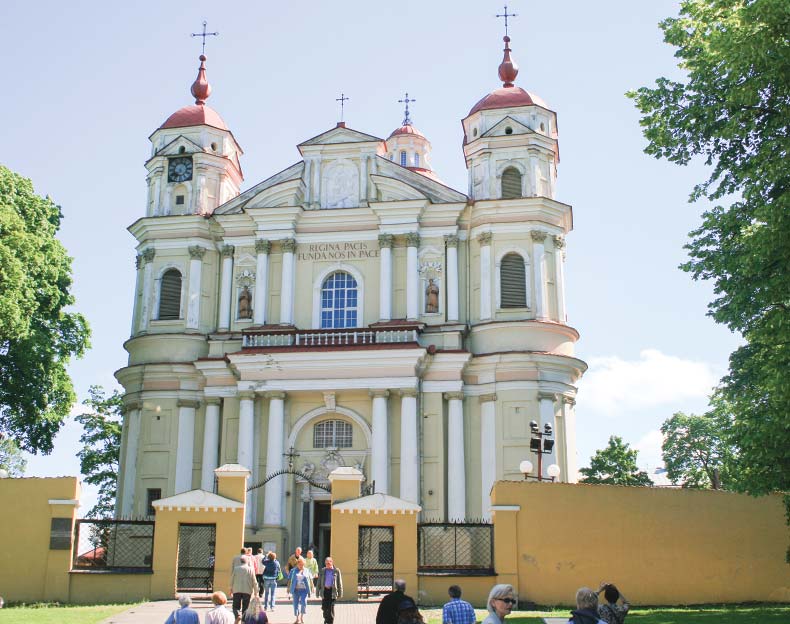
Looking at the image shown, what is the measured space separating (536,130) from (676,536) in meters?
19.1

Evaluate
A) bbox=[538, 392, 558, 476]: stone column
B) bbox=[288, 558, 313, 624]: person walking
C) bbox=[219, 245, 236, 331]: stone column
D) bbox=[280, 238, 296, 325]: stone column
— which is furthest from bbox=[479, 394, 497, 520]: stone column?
bbox=[288, 558, 313, 624]: person walking

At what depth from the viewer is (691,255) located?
21.7 metres

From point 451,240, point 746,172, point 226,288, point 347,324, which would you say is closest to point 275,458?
point 347,324

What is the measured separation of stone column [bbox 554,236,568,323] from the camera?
116 feet

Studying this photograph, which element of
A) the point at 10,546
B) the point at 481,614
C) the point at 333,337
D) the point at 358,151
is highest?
the point at 358,151

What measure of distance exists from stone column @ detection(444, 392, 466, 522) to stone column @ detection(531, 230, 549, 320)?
4.28 m

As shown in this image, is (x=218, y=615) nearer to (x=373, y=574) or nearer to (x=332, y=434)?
(x=373, y=574)

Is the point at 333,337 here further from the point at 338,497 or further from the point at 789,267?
the point at 789,267

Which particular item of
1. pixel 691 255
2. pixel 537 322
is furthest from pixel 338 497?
pixel 537 322

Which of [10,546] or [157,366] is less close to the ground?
[157,366]

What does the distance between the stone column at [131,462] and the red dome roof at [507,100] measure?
17.8 meters

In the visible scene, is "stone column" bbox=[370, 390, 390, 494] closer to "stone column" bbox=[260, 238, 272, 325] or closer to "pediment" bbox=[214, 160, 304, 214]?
"stone column" bbox=[260, 238, 272, 325]

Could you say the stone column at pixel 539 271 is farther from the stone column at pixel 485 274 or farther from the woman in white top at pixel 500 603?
the woman in white top at pixel 500 603

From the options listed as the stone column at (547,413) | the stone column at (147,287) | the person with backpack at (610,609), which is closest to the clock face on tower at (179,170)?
the stone column at (147,287)
